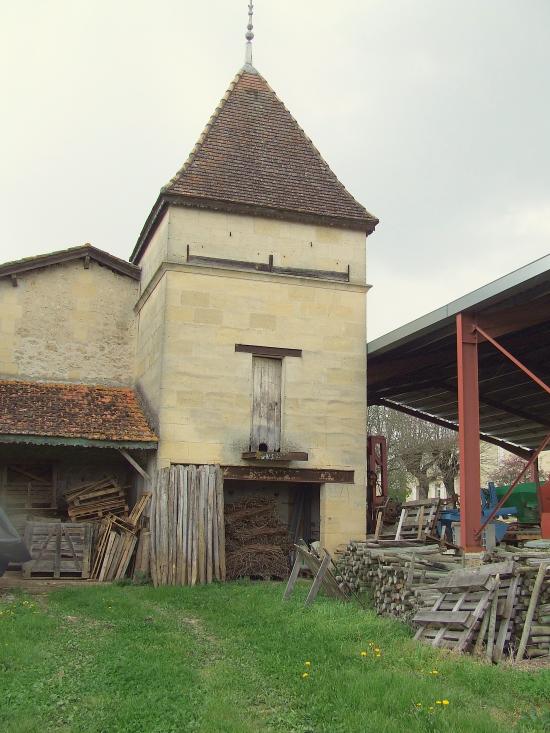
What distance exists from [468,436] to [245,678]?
719cm

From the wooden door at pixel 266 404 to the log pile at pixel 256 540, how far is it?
1.61 metres

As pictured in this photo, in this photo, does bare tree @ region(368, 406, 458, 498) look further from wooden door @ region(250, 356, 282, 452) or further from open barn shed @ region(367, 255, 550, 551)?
wooden door @ region(250, 356, 282, 452)

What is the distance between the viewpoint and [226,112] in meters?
19.9

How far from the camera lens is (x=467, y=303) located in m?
13.4

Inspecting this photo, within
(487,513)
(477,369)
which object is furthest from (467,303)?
(487,513)

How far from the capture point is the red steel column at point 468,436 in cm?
→ 1311

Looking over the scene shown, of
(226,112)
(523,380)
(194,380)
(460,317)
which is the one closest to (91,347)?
(194,380)

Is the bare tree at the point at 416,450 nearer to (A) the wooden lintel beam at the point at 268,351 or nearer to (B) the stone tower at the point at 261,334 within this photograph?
(B) the stone tower at the point at 261,334

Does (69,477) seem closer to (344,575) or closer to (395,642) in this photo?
(344,575)

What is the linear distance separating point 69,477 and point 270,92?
1152 centimetres

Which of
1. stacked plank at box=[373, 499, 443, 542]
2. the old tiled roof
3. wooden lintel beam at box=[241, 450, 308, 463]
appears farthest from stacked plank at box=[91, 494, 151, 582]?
stacked plank at box=[373, 499, 443, 542]

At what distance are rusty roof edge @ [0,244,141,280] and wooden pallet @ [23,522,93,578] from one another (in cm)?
637

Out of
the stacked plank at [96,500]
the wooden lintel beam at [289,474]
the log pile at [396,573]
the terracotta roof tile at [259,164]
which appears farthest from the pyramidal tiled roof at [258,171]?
the log pile at [396,573]

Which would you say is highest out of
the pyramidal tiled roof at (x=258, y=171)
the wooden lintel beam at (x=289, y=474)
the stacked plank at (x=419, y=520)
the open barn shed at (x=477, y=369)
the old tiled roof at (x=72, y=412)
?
the pyramidal tiled roof at (x=258, y=171)
